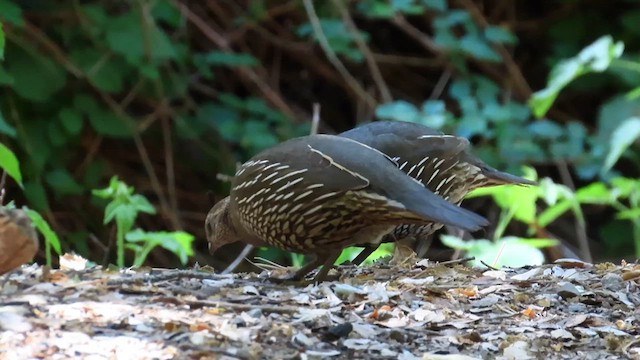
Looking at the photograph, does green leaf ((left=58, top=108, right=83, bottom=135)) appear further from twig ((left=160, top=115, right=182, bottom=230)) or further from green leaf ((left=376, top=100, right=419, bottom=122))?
green leaf ((left=376, top=100, right=419, bottom=122))

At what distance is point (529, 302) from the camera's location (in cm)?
235

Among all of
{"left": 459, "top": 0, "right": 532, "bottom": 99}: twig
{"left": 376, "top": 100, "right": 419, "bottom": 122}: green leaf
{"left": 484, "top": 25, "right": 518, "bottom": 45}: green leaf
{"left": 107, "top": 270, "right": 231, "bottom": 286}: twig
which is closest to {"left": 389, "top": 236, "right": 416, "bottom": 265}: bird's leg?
{"left": 107, "top": 270, "right": 231, "bottom": 286}: twig

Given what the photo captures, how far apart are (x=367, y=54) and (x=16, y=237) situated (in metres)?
3.22

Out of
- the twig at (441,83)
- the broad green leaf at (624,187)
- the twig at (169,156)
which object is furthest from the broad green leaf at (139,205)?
the twig at (441,83)

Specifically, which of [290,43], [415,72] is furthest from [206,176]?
[415,72]

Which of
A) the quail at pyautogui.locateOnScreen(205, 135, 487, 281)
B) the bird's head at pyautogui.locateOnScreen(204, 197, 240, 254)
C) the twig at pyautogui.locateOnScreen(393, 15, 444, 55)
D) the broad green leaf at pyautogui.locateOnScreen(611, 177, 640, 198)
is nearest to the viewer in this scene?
the quail at pyautogui.locateOnScreen(205, 135, 487, 281)

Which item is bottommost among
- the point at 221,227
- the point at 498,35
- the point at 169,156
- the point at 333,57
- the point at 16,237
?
the point at 16,237

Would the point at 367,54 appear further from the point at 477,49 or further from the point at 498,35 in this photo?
the point at 498,35

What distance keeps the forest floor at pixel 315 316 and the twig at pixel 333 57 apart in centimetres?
217

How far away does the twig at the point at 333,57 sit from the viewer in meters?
4.61

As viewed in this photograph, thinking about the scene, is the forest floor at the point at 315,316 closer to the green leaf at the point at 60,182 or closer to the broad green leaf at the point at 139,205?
the broad green leaf at the point at 139,205

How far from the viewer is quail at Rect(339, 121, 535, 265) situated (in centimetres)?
285

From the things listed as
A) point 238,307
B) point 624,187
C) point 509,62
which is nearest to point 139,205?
point 238,307

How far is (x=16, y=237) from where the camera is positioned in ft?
6.01
